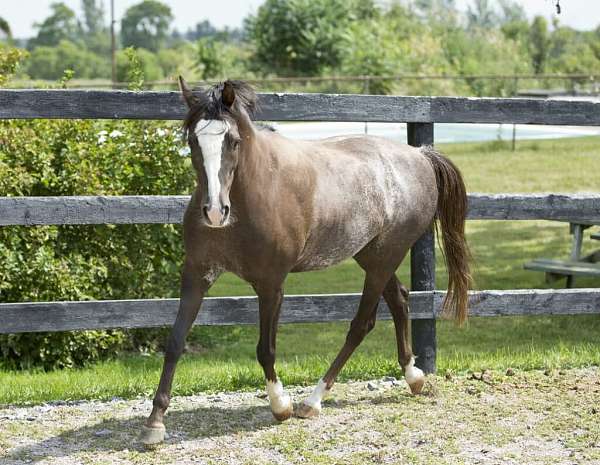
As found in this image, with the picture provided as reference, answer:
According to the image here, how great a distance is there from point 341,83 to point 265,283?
27716 mm

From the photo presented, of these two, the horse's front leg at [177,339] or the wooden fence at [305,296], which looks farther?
the wooden fence at [305,296]

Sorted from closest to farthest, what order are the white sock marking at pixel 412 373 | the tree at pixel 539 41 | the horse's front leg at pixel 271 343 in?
the horse's front leg at pixel 271 343
the white sock marking at pixel 412 373
the tree at pixel 539 41

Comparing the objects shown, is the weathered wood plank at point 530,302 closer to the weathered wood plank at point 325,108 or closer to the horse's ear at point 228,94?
the weathered wood plank at point 325,108

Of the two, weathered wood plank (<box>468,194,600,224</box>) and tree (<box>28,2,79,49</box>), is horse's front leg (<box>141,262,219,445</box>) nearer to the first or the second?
weathered wood plank (<box>468,194,600,224</box>)

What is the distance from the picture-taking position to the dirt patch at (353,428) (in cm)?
465

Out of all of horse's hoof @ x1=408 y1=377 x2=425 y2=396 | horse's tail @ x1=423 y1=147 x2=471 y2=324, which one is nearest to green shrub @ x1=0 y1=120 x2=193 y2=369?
horse's tail @ x1=423 y1=147 x2=471 y2=324

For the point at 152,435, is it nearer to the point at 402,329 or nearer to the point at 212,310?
the point at 212,310

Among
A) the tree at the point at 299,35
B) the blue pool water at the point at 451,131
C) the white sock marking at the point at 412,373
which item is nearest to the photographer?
the white sock marking at the point at 412,373

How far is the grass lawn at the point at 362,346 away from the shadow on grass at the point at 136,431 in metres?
0.51

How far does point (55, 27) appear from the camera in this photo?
14125 cm

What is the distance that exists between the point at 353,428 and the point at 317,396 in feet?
1.10

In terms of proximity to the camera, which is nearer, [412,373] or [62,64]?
[412,373]

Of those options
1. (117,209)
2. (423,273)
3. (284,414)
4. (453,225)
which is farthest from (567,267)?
(117,209)

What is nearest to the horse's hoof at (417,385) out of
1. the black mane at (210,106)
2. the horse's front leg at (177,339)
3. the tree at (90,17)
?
the horse's front leg at (177,339)
